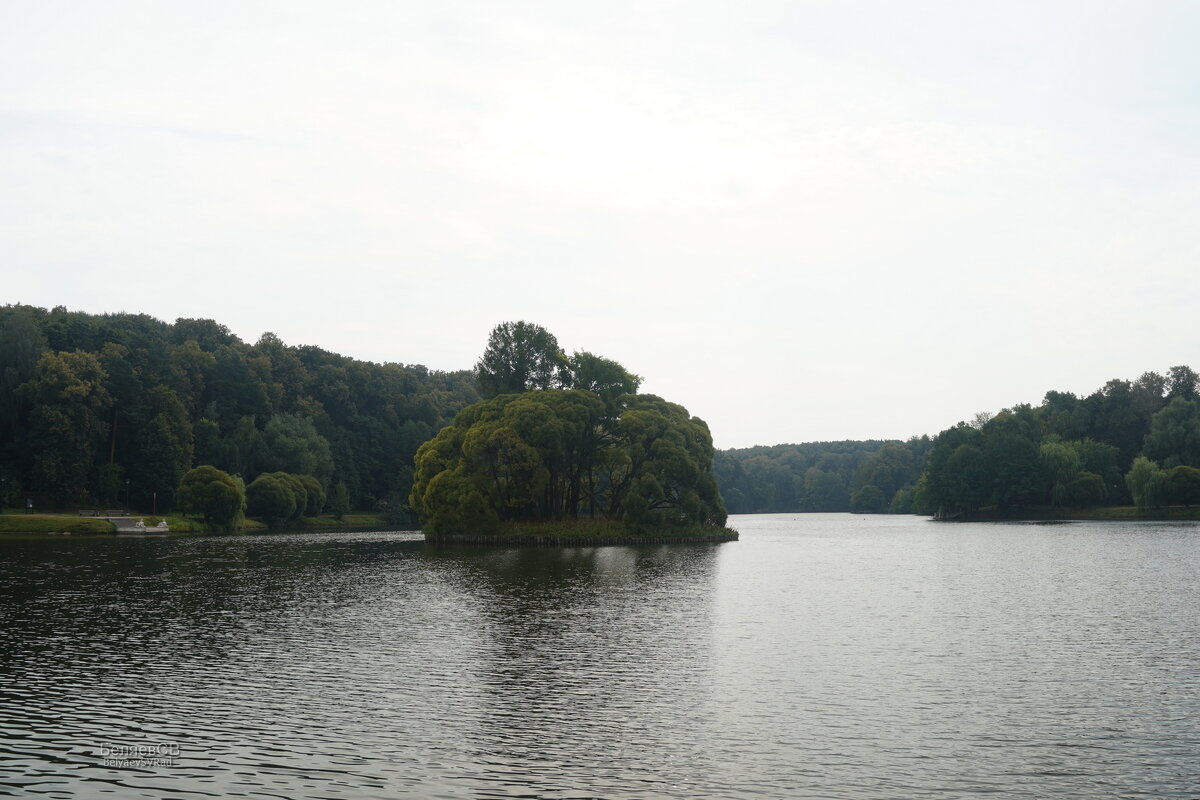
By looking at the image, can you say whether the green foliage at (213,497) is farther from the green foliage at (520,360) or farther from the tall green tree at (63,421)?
the green foliage at (520,360)

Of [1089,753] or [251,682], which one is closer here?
[1089,753]

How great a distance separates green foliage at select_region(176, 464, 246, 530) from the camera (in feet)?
413

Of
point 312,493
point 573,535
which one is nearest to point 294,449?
point 312,493

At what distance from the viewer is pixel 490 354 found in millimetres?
131625

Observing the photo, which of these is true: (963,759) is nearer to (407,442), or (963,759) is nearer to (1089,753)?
(1089,753)

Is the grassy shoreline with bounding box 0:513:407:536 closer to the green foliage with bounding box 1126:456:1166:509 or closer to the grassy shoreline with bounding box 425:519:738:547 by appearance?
the grassy shoreline with bounding box 425:519:738:547

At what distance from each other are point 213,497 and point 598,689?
4421 inches

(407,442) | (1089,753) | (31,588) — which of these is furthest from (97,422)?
(1089,753)

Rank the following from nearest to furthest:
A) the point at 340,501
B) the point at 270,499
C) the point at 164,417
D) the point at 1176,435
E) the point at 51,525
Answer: the point at 51,525 → the point at 164,417 → the point at 270,499 → the point at 1176,435 → the point at 340,501

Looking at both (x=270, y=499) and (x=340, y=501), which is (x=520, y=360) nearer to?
(x=270, y=499)

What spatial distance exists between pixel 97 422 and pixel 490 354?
181 ft

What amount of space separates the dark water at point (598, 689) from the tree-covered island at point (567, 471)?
144 ft

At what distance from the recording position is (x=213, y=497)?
12575 cm

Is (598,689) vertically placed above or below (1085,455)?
below
